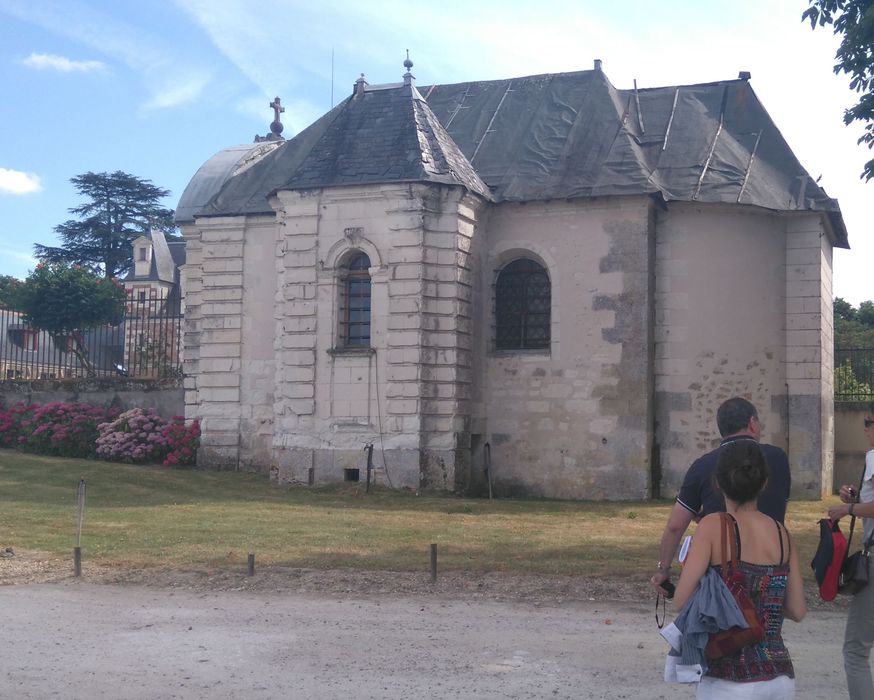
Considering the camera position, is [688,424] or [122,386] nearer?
[688,424]

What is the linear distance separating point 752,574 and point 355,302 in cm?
1538

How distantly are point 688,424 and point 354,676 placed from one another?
13.0 metres

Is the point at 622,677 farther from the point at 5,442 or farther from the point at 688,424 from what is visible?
the point at 5,442

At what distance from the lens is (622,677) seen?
694 cm

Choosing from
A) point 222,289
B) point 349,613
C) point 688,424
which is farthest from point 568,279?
point 349,613

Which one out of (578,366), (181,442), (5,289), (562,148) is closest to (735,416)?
(578,366)

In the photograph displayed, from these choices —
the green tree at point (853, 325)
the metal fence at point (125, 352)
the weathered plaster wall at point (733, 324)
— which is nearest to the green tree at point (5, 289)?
the metal fence at point (125, 352)

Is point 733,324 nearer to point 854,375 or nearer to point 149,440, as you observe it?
point 854,375

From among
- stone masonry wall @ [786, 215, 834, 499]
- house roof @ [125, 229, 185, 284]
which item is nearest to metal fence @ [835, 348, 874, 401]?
stone masonry wall @ [786, 215, 834, 499]

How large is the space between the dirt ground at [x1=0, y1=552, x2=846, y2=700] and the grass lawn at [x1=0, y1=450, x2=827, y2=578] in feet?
2.46

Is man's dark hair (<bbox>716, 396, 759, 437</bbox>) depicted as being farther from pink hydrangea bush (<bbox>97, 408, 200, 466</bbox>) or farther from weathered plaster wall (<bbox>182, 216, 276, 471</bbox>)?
pink hydrangea bush (<bbox>97, 408, 200, 466</bbox>)

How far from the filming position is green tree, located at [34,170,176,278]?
200 ft

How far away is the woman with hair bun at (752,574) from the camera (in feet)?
13.5

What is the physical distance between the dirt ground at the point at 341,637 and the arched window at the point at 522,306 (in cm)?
997
